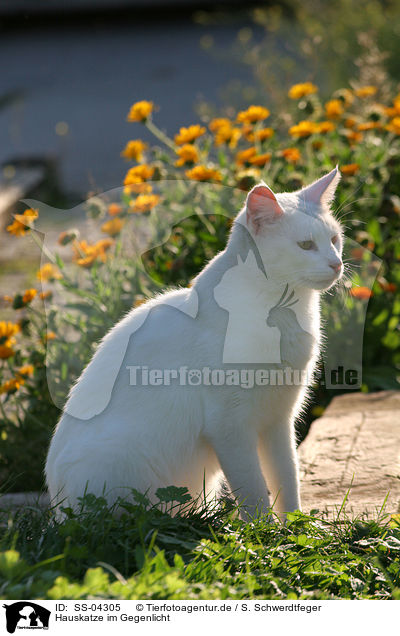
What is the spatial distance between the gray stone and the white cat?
430 millimetres

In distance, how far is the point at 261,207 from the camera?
255cm

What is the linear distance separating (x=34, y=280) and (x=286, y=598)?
446 centimetres

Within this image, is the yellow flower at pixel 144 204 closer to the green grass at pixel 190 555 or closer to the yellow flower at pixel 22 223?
the yellow flower at pixel 22 223

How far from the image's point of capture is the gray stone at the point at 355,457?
9.77ft

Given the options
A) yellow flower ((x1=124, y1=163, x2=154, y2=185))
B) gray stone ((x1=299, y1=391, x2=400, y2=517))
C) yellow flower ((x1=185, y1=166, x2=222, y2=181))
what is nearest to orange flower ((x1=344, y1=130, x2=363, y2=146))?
yellow flower ((x1=185, y1=166, x2=222, y2=181))

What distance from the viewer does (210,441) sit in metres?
2.71

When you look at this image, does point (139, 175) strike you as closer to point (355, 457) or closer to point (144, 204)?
point (144, 204)

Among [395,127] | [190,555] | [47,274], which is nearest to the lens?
[190,555]

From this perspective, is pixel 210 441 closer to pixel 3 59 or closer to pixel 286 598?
pixel 286 598
